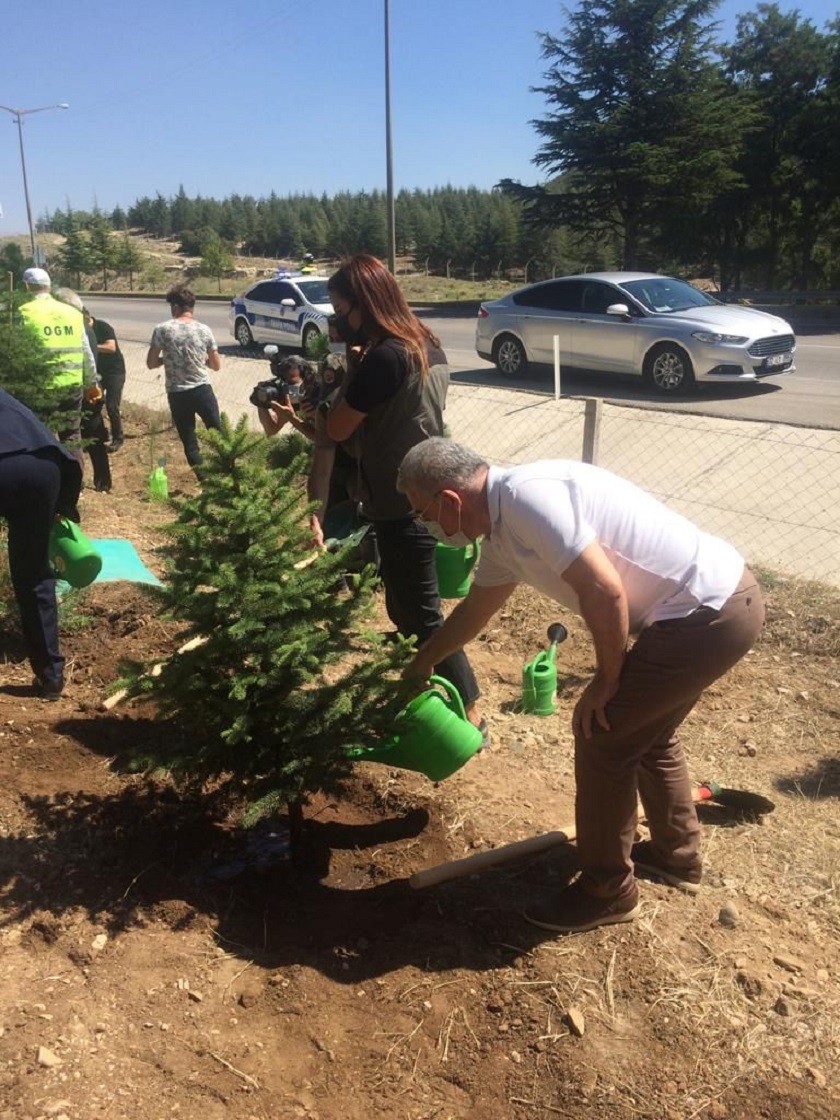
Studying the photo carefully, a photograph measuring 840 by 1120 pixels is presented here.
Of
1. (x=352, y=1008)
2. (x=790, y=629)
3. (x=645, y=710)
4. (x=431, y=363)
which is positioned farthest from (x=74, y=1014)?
(x=790, y=629)

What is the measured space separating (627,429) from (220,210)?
74.2 metres

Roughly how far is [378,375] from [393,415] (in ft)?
0.62

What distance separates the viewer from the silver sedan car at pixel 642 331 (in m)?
12.1

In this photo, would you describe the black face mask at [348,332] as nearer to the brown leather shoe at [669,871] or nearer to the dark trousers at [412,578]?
the dark trousers at [412,578]

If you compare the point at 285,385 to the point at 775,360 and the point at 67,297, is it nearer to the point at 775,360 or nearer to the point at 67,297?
the point at 67,297

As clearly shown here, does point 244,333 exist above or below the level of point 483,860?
above

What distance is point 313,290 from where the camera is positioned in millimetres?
18469

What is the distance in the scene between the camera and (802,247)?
3177 cm

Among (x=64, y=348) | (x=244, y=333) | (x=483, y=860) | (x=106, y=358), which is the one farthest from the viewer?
(x=244, y=333)

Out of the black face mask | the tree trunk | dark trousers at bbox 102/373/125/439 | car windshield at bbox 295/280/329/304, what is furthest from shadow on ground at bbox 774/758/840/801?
car windshield at bbox 295/280/329/304

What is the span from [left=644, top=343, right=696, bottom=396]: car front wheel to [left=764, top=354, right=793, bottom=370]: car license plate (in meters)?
0.93

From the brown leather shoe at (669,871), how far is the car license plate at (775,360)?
10.3m

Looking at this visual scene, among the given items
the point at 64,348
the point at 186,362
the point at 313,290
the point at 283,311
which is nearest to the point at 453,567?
the point at 64,348

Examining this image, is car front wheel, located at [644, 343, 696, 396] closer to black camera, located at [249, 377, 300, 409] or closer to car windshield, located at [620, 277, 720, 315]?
car windshield, located at [620, 277, 720, 315]
